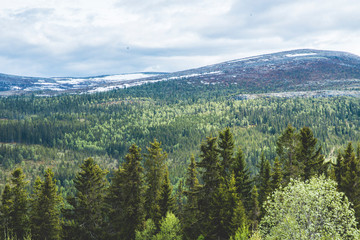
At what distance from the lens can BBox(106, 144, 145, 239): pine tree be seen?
3953 centimetres

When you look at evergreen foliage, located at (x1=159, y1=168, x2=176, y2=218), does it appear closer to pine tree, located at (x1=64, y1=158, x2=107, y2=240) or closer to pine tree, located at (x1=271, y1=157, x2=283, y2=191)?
pine tree, located at (x1=64, y1=158, x2=107, y2=240)

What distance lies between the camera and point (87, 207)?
3897 cm

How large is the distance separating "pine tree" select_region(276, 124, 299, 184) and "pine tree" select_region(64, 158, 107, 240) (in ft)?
94.8

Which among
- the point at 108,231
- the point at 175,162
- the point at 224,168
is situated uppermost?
the point at 224,168

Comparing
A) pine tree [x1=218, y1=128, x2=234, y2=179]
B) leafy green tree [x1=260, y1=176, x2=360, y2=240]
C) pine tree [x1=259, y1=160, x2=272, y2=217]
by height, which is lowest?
pine tree [x1=259, y1=160, x2=272, y2=217]

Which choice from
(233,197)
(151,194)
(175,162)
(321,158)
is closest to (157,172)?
(151,194)

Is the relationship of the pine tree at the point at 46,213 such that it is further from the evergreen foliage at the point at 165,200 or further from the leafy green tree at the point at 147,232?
the evergreen foliage at the point at 165,200

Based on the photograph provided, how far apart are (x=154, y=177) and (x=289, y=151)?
2233cm

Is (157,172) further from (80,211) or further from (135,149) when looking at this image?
(80,211)

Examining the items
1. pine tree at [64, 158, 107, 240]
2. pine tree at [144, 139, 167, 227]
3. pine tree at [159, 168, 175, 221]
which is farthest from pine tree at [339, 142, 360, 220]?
pine tree at [64, 158, 107, 240]

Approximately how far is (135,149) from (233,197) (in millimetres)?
15326

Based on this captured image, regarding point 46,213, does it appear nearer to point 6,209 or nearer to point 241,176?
point 6,209

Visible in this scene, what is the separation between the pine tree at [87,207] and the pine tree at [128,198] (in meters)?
2.00

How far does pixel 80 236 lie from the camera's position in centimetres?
3944
